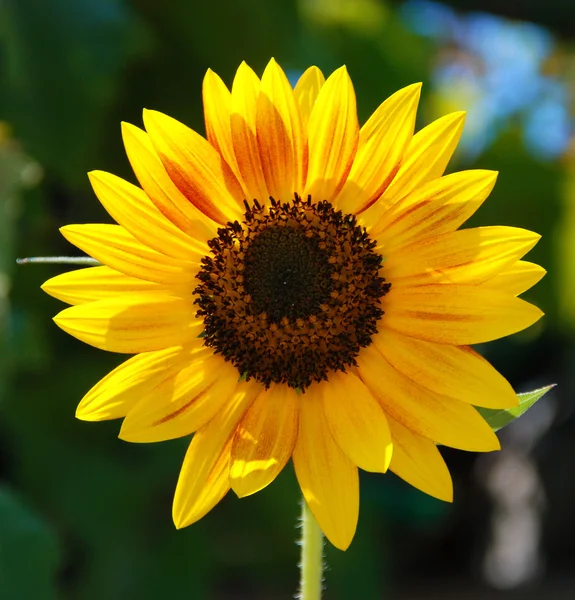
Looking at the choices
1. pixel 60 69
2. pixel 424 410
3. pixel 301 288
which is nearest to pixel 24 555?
pixel 301 288

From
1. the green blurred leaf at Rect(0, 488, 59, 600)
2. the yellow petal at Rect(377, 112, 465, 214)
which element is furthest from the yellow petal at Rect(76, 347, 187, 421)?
the green blurred leaf at Rect(0, 488, 59, 600)

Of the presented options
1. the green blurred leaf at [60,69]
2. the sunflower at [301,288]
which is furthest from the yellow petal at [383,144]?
the green blurred leaf at [60,69]

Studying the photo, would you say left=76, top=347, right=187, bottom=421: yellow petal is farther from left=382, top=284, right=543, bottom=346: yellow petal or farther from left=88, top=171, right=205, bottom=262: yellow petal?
left=382, top=284, right=543, bottom=346: yellow petal

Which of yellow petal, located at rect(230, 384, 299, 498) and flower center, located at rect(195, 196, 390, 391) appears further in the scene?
flower center, located at rect(195, 196, 390, 391)

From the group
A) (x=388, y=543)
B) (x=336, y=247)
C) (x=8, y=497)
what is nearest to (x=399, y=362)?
(x=336, y=247)

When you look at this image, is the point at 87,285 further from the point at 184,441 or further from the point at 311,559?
the point at 184,441

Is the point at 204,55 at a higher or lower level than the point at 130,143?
higher

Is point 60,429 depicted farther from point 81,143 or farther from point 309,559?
point 309,559
